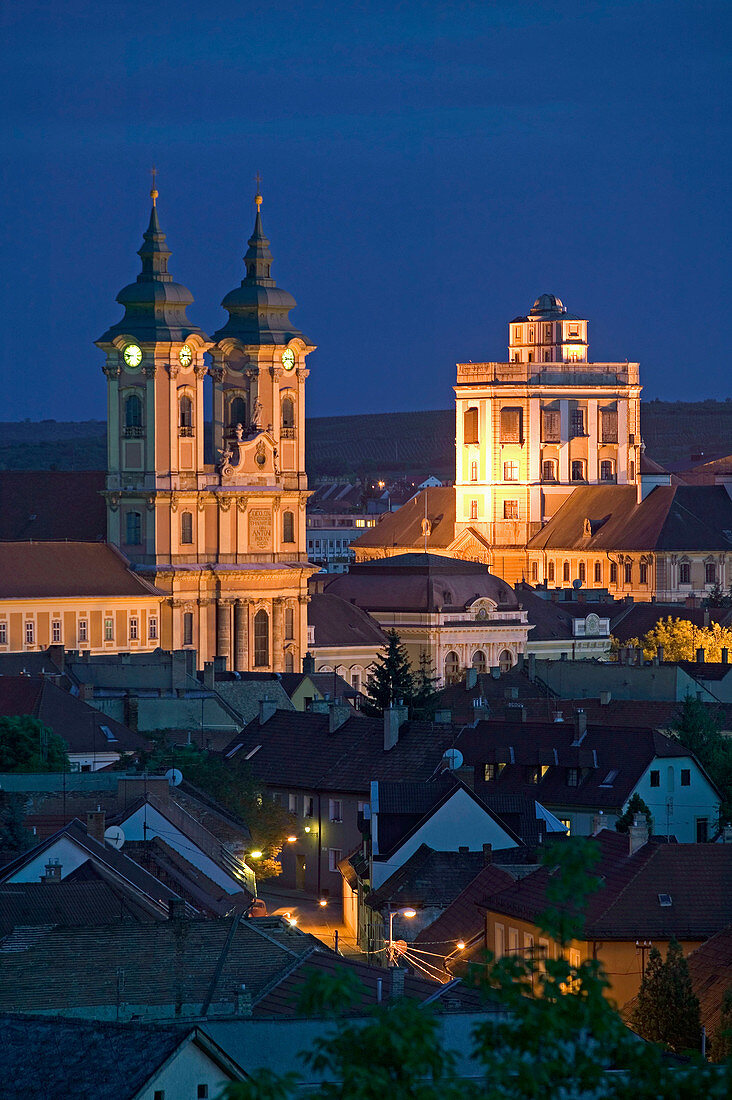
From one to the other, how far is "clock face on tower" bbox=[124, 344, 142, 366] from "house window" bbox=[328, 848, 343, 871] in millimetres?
65103

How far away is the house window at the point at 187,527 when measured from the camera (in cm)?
12756

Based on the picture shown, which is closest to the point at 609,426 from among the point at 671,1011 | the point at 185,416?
the point at 185,416

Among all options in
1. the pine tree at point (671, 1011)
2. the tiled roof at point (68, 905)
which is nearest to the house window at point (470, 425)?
the tiled roof at point (68, 905)

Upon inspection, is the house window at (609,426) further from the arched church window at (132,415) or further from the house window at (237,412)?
the arched church window at (132,415)

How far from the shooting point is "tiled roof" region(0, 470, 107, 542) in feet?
424

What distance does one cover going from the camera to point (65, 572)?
122 metres

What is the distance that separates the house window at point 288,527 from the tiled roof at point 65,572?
9.90 m

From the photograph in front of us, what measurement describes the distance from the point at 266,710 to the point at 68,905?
35.4 m

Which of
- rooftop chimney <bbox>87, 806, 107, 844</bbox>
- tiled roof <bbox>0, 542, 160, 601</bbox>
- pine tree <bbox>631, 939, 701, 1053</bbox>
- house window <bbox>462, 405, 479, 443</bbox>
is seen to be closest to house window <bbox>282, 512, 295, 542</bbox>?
tiled roof <bbox>0, 542, 160, 601</bbox>

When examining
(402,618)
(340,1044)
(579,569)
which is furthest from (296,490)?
(340,1044)

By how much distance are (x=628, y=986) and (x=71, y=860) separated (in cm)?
848

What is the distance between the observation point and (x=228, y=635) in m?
127

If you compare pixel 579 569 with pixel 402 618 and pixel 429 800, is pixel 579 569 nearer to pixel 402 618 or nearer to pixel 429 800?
pixel 402 618

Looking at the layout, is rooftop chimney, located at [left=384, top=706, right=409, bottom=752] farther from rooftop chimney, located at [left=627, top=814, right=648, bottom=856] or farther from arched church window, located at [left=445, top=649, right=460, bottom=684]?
arched church window, located at [left=445, top=649, right=460, bottom=684]
